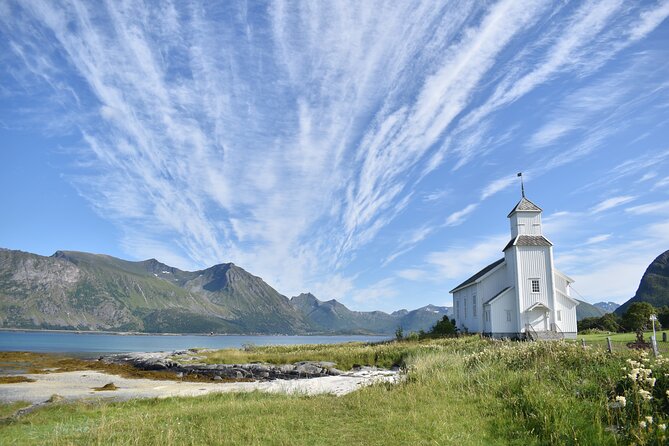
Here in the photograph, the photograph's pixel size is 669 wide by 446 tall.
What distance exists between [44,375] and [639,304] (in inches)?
2404

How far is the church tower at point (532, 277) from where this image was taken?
138 feet

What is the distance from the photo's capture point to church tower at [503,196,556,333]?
42125mm

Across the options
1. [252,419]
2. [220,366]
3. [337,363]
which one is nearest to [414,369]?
[252,419]

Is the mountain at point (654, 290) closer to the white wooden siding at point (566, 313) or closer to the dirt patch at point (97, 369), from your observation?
the white wooden siding at point (566, 313)

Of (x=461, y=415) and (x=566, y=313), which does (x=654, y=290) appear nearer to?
(x=566, y=313)

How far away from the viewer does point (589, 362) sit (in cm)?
1299

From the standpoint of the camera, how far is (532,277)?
42938mm

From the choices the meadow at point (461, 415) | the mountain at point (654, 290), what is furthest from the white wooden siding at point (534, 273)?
the mountain at point (654, 290)

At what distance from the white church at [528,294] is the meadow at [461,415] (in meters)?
A: 28.5

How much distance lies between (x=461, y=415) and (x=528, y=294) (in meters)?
35.0

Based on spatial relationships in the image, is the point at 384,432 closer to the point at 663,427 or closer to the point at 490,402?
the point at 490,402

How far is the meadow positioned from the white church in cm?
2846

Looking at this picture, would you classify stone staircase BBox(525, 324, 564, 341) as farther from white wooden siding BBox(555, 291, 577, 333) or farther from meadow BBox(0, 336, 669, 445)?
meadow BBox(0, 336, 669, 445)

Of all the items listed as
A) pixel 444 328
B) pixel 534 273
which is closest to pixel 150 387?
pixel 534 273
